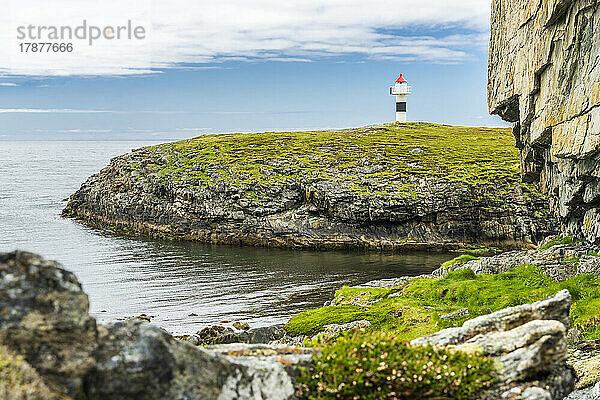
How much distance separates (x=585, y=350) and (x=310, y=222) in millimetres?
57397

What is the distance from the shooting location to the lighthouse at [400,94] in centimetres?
14438

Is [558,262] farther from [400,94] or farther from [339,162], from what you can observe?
[400,94]

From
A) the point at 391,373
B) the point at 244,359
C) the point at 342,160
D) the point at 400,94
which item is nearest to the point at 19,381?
the point at 244,359

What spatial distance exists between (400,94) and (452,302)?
12065 cm

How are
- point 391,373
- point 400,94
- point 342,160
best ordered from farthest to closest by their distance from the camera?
1. point 400,94
2. point 342,160
3. point 391,373

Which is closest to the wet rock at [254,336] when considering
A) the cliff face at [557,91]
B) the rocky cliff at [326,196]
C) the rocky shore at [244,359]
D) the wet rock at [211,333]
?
the wet rock at [211,333]

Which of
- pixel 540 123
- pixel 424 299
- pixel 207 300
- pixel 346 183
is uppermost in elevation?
pixel 540 123

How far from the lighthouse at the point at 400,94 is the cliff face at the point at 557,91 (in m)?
105

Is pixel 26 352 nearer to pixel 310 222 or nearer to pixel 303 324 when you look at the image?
pixel 303 324

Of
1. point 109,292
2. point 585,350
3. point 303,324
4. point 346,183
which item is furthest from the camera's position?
point 346,183

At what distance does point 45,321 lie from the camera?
24.5ft

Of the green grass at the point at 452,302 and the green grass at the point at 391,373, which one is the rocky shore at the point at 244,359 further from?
the green grass at the point at 452,302

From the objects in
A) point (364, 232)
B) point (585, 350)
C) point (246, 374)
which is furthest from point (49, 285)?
point (364, 232)

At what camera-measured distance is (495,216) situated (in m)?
72.6
